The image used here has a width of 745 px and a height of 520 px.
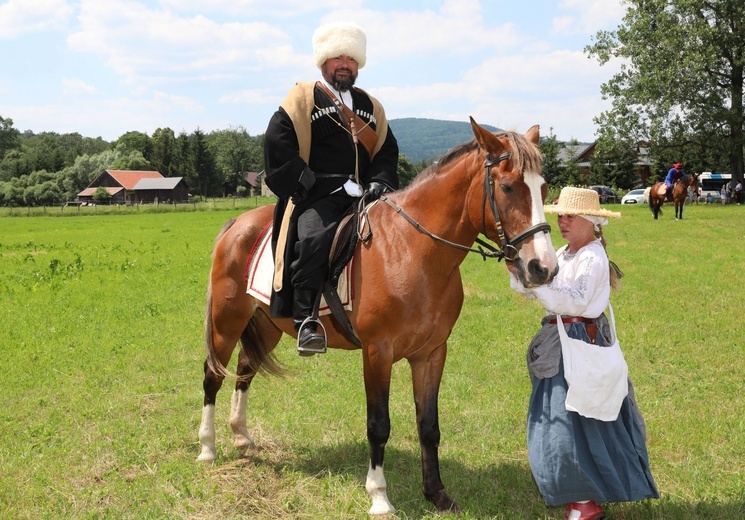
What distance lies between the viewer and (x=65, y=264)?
58.3 feet

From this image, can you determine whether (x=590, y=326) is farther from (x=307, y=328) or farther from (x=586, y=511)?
(x=307, y=328)

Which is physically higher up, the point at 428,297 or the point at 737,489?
the point at 428,297

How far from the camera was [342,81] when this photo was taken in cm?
478

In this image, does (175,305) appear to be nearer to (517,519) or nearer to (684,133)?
(517,519)

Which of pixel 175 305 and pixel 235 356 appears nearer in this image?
pixel 235 356

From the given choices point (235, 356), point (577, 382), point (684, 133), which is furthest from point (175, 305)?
point (684, 133)

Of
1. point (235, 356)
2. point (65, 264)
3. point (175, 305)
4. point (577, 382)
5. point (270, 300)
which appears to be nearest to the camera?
point (577, 382)

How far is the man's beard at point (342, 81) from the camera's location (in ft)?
15.7

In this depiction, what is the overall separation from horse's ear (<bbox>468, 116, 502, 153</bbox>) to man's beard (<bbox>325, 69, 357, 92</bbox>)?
132 cm

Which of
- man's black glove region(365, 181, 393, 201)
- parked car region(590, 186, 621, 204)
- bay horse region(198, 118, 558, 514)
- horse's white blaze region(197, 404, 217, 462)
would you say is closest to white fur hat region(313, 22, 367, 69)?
man's black glove region(365, 181, 393, 201)

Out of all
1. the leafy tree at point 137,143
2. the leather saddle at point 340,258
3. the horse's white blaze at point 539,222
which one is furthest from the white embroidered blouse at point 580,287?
the leafy tree at point 137,143

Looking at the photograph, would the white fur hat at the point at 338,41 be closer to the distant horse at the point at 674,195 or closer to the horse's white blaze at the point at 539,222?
the horse's white blaze at the point at 539,222

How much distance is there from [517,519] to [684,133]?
44363 mm

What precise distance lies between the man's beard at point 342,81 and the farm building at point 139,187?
89228 millimetres
